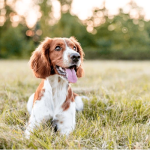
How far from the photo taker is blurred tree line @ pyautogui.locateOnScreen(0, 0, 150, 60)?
27141mm

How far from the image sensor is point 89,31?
32.8 metres

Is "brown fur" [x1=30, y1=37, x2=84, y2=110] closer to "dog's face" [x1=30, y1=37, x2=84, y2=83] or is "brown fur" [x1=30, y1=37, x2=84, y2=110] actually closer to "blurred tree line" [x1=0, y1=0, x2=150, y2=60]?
"dog's face" [x1=30, y1=37, x2=84, y2=83]

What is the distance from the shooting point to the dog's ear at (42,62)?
9.22 ft

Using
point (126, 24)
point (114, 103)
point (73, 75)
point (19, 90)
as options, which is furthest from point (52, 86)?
point (126, 24)

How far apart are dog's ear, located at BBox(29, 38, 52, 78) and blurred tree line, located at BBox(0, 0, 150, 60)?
23611 millimetres

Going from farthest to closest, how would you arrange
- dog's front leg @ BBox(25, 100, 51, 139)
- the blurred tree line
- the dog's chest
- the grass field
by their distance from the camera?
the blurred tree line < the dog's chest < dog's front leg @ BBox(25, 100, 51, 139) < the grass field

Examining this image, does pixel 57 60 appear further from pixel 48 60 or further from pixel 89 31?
pixel 89 31

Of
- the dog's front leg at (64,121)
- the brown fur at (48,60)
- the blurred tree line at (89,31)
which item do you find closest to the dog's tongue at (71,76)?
the brown fur at (48,60)

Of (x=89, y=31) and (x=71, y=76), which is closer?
(x=71, y=76)

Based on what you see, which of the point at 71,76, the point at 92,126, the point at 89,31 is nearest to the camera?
the point at 92,126

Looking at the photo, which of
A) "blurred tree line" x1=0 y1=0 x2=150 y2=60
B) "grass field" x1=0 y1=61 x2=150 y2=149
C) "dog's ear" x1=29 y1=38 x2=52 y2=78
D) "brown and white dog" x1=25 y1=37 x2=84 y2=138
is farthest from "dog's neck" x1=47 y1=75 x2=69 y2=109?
"blurred tree line" x1=0 y1=0 x2=150 y2=60

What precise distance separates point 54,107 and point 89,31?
31139 millimetres

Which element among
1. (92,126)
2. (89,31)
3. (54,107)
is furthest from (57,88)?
(89,31)

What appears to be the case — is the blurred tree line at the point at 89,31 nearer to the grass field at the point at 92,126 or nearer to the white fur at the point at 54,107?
the grass field at the point at 92,126
